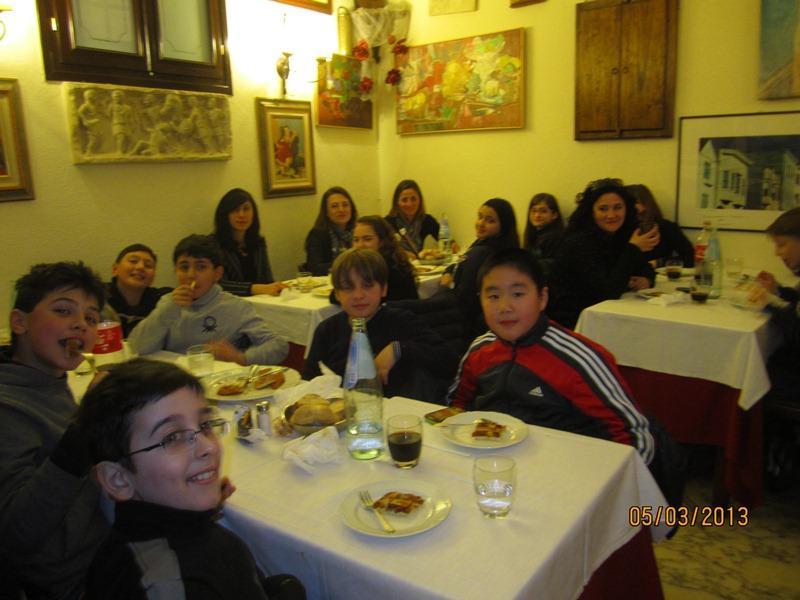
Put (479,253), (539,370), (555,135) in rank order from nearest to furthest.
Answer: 1. (539,370)
2. (479,253)
3. (555,135)

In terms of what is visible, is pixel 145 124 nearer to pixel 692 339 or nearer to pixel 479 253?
pixel 479 253

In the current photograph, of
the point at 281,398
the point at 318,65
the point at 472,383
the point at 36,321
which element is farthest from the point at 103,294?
the point at 318,65

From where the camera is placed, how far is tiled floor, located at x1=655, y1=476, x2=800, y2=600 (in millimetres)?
2420

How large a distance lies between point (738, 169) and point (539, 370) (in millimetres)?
3693

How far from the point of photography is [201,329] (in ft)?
9.97

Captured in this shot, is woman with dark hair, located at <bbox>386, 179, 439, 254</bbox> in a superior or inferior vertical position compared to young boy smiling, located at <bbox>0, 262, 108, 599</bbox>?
superior

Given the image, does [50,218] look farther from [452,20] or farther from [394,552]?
[452,20]

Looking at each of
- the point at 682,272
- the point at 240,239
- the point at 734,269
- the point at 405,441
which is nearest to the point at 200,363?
the point at 405,441

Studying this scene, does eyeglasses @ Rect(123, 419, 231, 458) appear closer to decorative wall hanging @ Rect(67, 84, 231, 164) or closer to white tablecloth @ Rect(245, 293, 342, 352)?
white tablecloth @ Rect(245, 293, 342, 352)

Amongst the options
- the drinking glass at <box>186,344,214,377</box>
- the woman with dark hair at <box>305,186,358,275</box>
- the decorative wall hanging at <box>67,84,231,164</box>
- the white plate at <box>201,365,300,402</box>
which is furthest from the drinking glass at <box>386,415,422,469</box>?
the woman with dark hair at <box>305,186,358,275</box>

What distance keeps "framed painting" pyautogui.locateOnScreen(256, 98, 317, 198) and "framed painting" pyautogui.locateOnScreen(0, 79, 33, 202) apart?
6.27 feet

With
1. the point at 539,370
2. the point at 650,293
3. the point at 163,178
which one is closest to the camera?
the point at 539,370

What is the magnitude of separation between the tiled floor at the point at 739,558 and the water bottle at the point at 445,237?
122 inches

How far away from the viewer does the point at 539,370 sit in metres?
1.98
